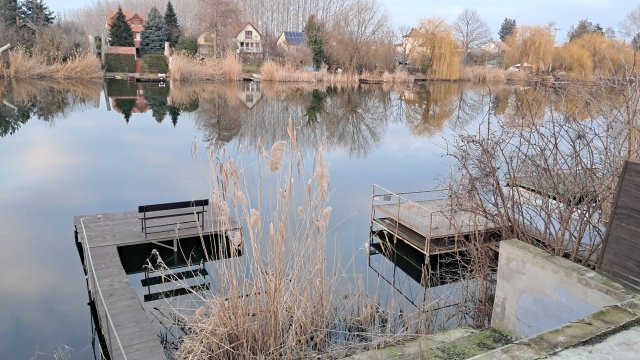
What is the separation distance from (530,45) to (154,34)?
A: 104 feet

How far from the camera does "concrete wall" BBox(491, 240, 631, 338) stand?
3.72 meters

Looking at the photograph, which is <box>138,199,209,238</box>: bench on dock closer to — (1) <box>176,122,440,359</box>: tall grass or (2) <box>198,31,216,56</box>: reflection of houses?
(1) <box>176,122,440,359</box>: tall grass

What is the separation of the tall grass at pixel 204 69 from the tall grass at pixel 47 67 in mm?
5191

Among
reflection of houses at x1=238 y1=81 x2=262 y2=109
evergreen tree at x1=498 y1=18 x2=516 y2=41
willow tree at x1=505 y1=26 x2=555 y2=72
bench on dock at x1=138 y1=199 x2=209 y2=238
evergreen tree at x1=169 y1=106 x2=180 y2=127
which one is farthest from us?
evergreen tree at x1=498 y1=18 x2=516 y2=41

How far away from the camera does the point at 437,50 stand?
42906 millimetres

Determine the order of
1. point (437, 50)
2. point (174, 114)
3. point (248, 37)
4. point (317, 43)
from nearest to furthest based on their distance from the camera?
point (174, 114) → point (317, 43) → point (437, 50) → point (248, 37)

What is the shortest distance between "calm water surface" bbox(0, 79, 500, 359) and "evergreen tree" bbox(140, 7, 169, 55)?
36.7ft

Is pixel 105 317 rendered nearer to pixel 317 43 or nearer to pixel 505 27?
pixel 317 43

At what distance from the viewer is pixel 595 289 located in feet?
12.1

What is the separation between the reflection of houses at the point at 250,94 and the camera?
25.9 m

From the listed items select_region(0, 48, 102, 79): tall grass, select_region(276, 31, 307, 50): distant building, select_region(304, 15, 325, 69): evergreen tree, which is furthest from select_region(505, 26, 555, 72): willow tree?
select_region(0, 48, 102, 79): tall grass

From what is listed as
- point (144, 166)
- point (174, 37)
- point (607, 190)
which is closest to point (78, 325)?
point (607, 190)

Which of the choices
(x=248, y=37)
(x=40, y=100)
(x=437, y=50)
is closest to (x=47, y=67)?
(x=40, y=100)

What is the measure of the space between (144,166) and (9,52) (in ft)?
73.7
